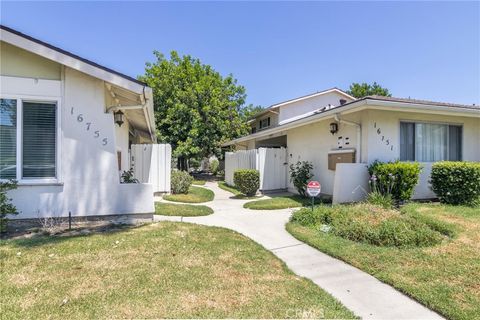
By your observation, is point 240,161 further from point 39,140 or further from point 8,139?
point 8,139

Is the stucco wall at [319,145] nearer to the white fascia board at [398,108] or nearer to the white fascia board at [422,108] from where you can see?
the white fascia board at [398,108]

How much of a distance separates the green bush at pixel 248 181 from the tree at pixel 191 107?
1083cm

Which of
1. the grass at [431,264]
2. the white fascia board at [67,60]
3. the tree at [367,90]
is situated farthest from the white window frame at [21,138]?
the tree at [367,90]

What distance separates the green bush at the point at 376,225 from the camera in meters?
5.47

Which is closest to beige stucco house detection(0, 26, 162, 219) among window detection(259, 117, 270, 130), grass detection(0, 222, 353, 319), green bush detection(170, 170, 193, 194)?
grass detection(0, 222, 353, 319)

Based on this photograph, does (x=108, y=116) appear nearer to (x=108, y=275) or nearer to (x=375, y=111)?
(x=108, y=275)

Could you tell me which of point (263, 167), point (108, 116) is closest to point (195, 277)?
point (108, 116)

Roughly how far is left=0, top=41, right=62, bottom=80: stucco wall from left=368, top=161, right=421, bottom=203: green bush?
900 centimetres

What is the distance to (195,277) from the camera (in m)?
4.00

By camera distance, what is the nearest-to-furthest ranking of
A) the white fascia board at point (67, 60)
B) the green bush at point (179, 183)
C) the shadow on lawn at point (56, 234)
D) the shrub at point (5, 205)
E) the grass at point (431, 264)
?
the grass at point (431, 264), the shadow on lawn at point (56, 234), the shrub at point (5, 205), the white fascia board at point (67, 60), the green bush at point (179, 183)

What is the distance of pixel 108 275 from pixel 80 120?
393cm

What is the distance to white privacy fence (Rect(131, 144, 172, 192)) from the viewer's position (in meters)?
12.1

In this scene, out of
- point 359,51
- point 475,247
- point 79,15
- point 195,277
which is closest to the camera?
point 195,277

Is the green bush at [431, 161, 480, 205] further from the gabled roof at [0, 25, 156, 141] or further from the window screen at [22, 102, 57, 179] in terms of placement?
the window screen at [22, 102, 57, 179]
